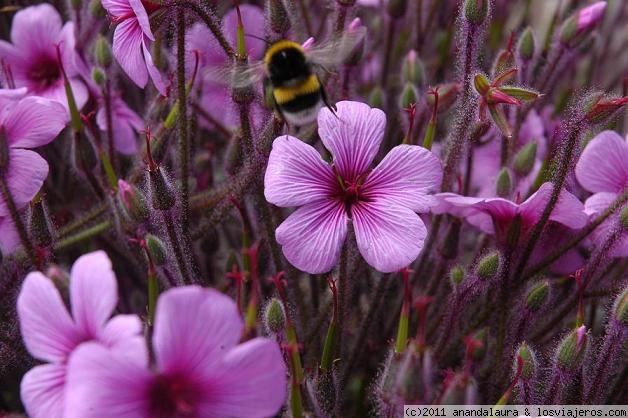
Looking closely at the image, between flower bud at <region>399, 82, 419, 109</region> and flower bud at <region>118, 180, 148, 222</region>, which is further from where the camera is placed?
flower bud at <region>399, 82, 419, 109</region>

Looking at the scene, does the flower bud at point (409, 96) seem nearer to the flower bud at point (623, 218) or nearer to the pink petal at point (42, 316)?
the flower bud at point (623, 218)

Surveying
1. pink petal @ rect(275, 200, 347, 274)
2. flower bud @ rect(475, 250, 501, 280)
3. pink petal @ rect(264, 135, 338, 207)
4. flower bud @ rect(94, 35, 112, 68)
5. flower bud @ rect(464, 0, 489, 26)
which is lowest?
flower bud @ rect(475, 250, 501, 280)

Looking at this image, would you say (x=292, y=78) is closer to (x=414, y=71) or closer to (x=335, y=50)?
(x=335, y=50)

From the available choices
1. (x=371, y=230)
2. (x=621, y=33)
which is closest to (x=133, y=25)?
(x=371, y=230)

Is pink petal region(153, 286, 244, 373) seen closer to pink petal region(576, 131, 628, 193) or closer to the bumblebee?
the bumblebee

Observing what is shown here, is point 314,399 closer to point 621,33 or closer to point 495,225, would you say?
point 495,225

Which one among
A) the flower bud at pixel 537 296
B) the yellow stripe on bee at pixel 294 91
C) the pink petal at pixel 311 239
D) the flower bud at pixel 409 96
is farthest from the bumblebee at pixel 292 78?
the flower bud at pixel 537 296

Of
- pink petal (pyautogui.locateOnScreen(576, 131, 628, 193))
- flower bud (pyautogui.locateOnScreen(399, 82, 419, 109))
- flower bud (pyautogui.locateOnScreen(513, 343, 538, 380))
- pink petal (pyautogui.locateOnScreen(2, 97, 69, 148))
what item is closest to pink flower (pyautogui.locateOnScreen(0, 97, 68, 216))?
pink petal (pyautogui.locateOnScreen(2, 97, 69, 148))
